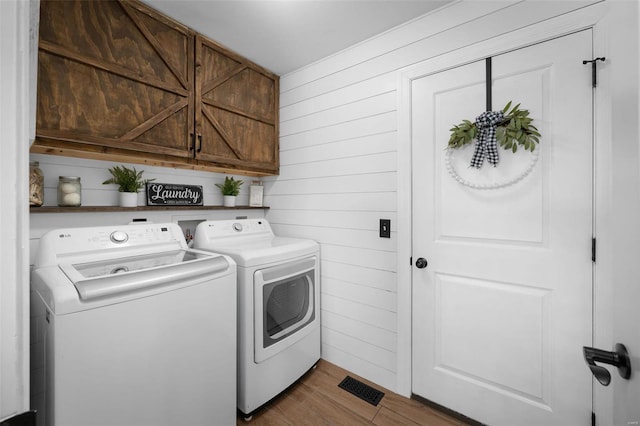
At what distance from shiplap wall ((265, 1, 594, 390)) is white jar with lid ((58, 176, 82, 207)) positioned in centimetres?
145

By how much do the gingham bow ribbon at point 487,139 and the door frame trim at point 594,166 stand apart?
14.0 inches

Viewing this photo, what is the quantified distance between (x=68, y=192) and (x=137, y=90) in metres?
0.69

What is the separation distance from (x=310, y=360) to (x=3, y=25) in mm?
2196

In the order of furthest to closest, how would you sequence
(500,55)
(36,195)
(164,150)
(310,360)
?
1. (310,360)
2. (164,150)
3. (500,55)
4. (36,195)

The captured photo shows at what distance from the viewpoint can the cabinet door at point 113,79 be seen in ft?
4.25

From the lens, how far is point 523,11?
1395mm

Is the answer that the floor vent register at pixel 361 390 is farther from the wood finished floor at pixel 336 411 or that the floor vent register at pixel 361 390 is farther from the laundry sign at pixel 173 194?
the laundry sign at pixel 173 194

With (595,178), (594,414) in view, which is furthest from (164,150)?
(594,414)

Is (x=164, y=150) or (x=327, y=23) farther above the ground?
(x=327, y=23)

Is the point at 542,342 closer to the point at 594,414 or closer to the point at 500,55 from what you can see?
the point at 594,414

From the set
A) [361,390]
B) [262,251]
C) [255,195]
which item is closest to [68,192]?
[262,251]

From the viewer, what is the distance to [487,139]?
1460mm

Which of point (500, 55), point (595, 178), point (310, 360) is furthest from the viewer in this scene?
point (310, 360)

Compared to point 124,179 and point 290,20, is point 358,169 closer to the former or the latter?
point 290,20
